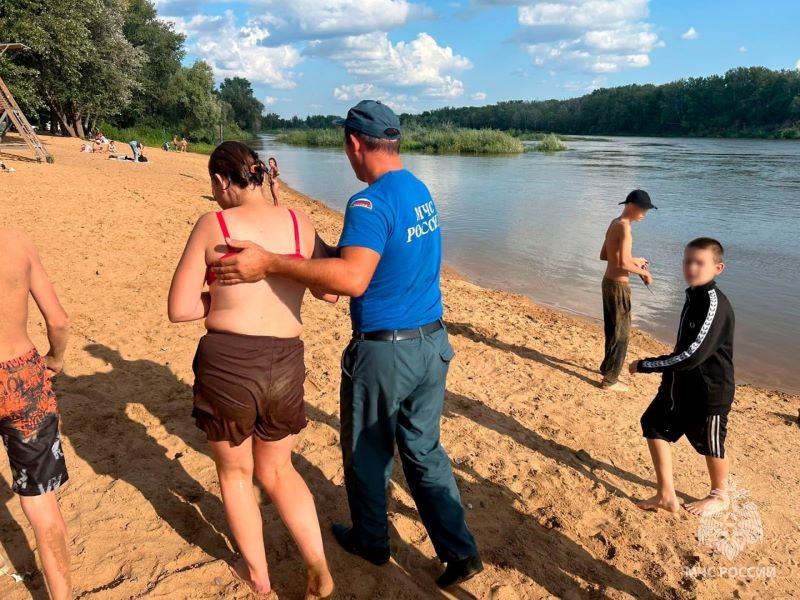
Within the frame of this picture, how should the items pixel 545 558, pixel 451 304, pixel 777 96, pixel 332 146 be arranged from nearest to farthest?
pixel 545 558
pixel 451 304
pixel 332 146
pixel 777 96

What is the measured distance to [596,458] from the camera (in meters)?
4.24

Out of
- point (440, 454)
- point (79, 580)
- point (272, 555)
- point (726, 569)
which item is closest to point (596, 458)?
point (726, 569)

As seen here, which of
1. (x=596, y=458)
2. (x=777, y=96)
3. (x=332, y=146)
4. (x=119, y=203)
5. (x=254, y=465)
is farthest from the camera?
(x=777, y=96)

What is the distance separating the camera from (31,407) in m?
2.17

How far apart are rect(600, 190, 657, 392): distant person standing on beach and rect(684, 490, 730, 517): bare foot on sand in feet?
6.66

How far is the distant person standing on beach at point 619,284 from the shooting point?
17.1 feet

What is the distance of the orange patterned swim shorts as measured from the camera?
6.95ft

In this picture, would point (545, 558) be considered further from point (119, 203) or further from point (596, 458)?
point (119, 203)

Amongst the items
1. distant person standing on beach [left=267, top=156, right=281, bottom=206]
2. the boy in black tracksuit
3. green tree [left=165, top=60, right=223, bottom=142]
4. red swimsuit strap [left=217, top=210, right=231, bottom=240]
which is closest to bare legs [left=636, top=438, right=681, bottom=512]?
the boy in black tracksuit

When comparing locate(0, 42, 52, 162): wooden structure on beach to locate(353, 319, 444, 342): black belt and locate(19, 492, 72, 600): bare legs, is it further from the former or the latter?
locate(353, 319, 444, 342): black belt

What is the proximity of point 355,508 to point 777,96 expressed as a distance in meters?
98.9

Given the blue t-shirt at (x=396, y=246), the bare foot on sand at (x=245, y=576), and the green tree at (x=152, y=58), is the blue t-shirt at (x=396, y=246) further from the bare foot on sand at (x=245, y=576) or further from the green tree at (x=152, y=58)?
the green tree at (x=152, y=58)

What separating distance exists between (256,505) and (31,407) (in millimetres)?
990

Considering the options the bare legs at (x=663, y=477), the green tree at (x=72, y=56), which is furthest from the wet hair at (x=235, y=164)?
the green tree at (x=72, y=56)
